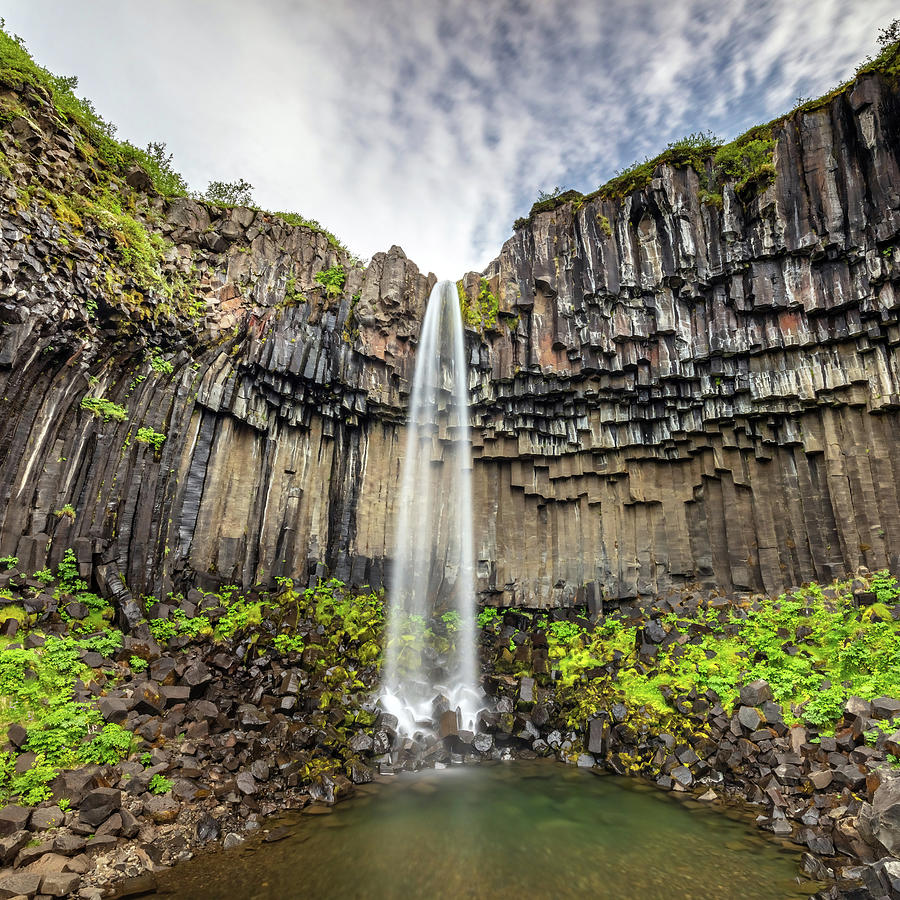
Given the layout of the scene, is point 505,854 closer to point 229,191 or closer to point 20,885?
point 20,885

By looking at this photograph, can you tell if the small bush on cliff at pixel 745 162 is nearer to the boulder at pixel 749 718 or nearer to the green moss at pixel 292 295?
the green moss at pixel 292 295

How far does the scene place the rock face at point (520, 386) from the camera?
11570 millimetres

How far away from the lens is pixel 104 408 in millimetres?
11961

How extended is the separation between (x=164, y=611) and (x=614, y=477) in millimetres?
13275

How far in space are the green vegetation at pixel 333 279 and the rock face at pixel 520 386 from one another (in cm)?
13

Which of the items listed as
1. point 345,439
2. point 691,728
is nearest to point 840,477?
point 691,728

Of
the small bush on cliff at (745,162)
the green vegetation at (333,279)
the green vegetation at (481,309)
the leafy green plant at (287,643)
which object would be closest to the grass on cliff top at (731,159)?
the small bush on cliff at (745,162)

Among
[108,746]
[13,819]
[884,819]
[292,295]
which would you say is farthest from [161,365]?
[884,819]

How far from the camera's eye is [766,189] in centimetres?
1378

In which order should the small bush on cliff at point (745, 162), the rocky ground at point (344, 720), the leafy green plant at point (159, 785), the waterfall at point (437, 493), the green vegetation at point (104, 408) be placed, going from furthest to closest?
the waterfall at point (437, 493)
the small bush on cliff at point (745, 162)
the green vegetation at point (104, 408)
the leafy green plant at point (159, 785)
the rocky ground at point (344, 720)

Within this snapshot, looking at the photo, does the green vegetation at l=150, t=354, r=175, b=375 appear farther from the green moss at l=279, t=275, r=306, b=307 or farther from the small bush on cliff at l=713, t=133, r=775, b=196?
the small bush on cliff at l=713, t=133, r=775, b=196

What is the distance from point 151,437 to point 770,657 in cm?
1550

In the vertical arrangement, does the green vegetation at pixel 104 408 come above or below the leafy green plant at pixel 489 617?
above

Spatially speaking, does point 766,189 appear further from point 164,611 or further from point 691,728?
point 164,611
